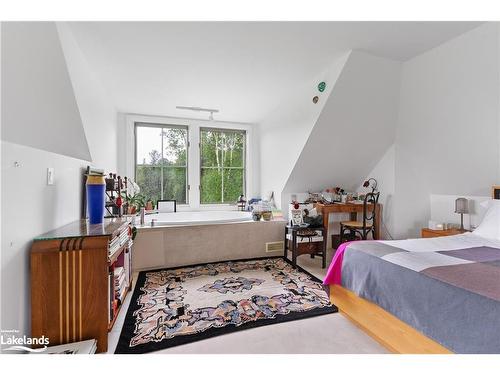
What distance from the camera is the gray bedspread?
3.33 feet

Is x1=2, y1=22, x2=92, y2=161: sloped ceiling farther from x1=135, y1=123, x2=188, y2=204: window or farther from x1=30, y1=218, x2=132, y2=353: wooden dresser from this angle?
x1=135, y1=123, x2=188, y2=204: window

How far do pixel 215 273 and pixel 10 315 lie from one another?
176 centimetres

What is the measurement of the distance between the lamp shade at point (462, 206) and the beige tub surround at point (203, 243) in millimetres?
2032

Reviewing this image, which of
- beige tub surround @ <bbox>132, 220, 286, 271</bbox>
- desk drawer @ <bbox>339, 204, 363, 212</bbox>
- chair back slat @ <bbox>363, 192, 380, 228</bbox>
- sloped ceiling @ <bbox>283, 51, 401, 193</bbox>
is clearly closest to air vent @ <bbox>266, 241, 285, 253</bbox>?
beige tub surround @ <bbox>132, 220, 286, 271</bbox>

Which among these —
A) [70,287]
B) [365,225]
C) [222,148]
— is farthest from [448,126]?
[70,287]

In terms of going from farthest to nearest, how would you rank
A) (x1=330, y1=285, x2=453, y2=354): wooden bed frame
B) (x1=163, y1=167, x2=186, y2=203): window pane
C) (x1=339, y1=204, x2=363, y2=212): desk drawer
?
(x1=163, y1=167, x2=186, y2=203): window pane → (x1=339, y1=204, x2=363, y2=212): desk drawer → (x1=330, y1=285, x2=453, y2=354): wooden bed frame

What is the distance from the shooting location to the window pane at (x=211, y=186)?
4348mm

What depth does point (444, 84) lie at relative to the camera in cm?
230

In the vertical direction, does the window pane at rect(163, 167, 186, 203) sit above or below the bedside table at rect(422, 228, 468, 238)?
above

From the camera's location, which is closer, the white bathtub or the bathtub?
the bathtub

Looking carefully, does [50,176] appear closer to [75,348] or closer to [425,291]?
[75,348]

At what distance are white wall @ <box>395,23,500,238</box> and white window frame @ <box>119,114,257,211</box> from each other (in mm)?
2449

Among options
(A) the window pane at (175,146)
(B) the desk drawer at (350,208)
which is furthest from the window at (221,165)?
(B) the desk drawer at (350,208)

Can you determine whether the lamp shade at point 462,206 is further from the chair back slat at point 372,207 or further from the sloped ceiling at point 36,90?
the sloped ceiling at point 36,90
